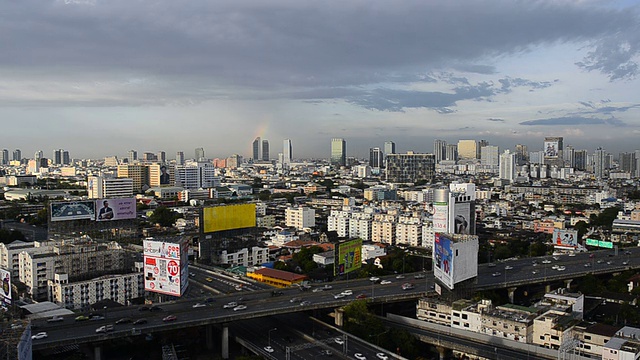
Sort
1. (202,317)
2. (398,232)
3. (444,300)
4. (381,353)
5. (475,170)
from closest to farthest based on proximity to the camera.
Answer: (381,353) → (202,317) → (444,300) → (398,232) → (475,170)

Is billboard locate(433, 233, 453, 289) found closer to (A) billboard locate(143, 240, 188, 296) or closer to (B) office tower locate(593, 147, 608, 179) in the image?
(A) billboard locate(143, 240, 188, 296)

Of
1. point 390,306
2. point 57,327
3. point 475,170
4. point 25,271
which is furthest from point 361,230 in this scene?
point 475,170

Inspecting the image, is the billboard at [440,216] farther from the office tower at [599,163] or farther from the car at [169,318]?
the office tower at [599,163]

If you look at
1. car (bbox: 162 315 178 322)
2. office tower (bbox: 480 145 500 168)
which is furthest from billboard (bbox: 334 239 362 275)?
office tower (bbox: 480 145 500 168)

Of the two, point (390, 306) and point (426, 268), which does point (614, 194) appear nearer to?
point (426, 268)

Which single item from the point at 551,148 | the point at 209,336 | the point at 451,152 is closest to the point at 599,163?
the point at 551,148

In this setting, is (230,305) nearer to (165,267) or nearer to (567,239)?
(165,267)

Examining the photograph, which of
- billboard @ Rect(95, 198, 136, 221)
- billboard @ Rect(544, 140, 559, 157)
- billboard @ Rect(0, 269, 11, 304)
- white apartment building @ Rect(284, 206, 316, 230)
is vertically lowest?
white apartment building @ Rect(284, 206, 316, 230)
